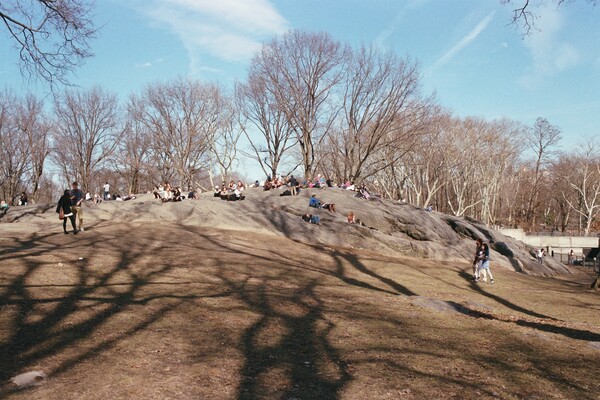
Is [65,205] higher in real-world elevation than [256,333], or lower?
higher

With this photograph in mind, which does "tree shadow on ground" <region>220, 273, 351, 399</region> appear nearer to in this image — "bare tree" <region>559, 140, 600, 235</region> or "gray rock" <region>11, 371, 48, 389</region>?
"gray rock" <region>11, 371, 48, 389</region>

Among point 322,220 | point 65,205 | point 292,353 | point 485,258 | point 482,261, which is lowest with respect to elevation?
point 292,353

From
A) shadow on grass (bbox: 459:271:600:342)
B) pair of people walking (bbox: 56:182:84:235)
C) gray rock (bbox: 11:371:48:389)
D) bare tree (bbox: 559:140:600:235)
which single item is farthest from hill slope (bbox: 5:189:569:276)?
bare tree (bbox: 559:140:600:235)

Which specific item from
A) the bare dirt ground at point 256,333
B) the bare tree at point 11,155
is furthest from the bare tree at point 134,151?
the bare dirt ground at point 256,333

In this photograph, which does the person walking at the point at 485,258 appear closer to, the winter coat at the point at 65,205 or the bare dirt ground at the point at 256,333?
the bare dirt ground at the point at 256,333

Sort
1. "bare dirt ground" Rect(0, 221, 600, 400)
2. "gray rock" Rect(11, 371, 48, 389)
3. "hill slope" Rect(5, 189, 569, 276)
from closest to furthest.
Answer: "gray rock" Rect(11, 371, 48, 389), "bare dirt ground" Rect(0, 221, 600, 400), "hill slope" Rect(5, 189, 569, 276)

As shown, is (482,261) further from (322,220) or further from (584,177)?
(584,177)

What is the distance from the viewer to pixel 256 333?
7.77 meters

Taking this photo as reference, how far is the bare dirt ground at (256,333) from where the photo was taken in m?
5.67

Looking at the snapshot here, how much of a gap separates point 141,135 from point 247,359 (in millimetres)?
46247

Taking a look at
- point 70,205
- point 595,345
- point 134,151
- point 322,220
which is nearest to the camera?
point 595,345

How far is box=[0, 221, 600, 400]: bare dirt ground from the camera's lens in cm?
567

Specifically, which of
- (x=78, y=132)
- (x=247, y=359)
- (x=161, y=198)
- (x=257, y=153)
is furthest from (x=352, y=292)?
(x=78, y=132)

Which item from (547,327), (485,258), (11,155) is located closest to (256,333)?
(547,327)
